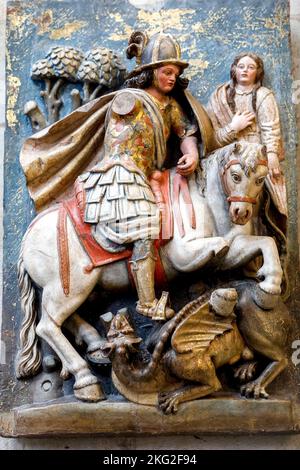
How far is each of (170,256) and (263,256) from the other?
0.37 m

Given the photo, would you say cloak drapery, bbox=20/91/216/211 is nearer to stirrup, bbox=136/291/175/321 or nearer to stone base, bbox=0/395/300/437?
stirrup, bbox=136/291/175/321

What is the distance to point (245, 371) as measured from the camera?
3771 millimetres

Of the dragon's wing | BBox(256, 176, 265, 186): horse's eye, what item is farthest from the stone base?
BBox(256, 176, 265, 186): horse's eye

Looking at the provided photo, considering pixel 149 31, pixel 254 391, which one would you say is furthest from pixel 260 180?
pixel 149 31

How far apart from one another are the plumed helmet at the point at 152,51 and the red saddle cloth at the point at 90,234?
1.59 ft

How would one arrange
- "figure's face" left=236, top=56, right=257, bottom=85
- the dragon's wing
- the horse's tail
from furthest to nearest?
"figure's face" left=236, top=56, right=257, bottom=85
the horse's tail
the dragon's wing

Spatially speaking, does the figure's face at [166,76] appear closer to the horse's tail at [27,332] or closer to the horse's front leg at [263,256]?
the horse's front leg at [263,256]

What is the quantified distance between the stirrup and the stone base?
1.13 feet

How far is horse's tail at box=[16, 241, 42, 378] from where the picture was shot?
12.7 ft

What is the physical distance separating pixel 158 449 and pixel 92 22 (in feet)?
6.19

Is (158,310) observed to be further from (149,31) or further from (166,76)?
(149,31)

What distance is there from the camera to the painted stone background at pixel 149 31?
13.6 ft

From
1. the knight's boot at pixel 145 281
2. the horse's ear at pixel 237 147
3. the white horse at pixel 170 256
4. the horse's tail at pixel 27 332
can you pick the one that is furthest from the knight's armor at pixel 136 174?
the horse's tail at pixel 27 332
